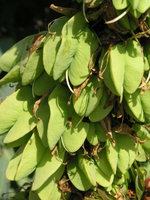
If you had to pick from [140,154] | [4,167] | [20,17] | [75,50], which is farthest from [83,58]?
[20,17]

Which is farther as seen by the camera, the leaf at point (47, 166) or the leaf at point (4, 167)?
the leaf at point (4, 167)

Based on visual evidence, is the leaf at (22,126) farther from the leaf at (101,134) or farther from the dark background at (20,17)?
the dark background at (20,17)

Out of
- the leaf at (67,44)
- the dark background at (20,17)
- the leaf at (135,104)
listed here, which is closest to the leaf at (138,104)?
the leaf at (135,104)

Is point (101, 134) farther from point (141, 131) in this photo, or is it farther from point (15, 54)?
point (15, 54)

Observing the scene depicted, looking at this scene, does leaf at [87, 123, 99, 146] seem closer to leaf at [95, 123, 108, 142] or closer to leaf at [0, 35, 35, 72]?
leaf at [95, 123, 108, 142]

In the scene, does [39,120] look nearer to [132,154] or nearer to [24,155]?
[24,155]
